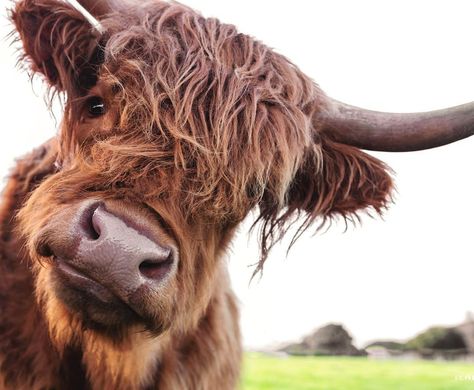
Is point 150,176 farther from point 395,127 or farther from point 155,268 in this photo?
point 395,127

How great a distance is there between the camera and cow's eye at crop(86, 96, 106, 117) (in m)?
2.78

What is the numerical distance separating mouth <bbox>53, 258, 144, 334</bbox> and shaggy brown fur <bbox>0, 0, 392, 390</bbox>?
3.6 inches

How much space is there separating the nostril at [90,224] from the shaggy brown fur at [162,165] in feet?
0.41

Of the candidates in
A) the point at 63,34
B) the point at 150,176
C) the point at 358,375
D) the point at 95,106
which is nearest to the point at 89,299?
the point at 150,176

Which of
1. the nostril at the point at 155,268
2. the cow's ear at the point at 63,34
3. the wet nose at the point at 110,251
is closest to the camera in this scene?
the wet nose at the point at 110,251

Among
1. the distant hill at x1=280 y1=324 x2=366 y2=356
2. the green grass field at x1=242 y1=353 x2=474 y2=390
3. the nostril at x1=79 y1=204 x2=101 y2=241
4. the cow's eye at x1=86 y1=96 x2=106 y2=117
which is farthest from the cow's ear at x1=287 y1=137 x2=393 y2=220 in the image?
the distant hill at x1=280 y1=324 x2=366 y2=356

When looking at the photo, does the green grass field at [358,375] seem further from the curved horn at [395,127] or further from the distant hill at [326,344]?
the curved horn at [395,127]

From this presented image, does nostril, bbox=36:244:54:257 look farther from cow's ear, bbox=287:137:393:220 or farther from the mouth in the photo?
cow's ear, bbox=287:137:393:220

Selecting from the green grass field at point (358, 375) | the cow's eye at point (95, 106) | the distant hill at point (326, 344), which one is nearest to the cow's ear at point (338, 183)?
the cow's eye at point (95, 106)

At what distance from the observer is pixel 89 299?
2322mm

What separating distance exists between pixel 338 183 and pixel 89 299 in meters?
1.42

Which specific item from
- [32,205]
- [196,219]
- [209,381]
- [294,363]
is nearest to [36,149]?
[32,205]

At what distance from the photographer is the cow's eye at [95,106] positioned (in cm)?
278

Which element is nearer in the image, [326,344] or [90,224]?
[90,224]
